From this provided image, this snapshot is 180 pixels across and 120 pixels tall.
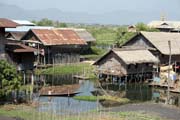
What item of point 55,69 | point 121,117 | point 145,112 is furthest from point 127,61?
point 121,117

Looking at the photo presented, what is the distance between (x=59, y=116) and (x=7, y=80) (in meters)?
5.91

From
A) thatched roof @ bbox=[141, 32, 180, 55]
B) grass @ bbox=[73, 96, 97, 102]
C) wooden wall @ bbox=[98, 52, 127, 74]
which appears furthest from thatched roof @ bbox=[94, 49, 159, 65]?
grass @ bbox=[73, 96, 97, 102]

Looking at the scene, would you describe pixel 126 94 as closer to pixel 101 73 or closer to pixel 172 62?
pixel 101 73

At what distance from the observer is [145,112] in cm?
3206

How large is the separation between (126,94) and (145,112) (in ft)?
29.5

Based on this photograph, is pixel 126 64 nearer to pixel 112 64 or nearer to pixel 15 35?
pixel 112 64

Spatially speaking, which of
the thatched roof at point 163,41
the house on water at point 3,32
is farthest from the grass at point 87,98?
the thatched roof at point 163,41

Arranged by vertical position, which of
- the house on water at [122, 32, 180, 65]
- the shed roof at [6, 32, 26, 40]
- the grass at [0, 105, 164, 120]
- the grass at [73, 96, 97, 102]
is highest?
the shed roof at [6, 32, 26, 40]

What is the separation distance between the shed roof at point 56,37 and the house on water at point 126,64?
7.85 m

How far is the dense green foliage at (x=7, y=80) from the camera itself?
1240 inches

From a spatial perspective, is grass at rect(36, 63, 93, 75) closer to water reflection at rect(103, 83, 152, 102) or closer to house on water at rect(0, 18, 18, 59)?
water reflection at rect(103, 83, 152, 102)

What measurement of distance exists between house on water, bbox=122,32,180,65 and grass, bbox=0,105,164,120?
21295 mm

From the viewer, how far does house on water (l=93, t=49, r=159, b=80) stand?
1813 inches

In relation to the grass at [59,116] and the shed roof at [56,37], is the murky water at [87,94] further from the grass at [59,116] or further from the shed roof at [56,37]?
the shed roof at [56,37]
